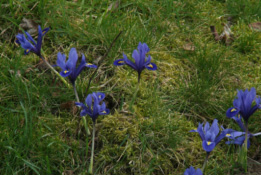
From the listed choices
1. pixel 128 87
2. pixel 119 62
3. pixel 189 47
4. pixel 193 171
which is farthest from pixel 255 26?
pixel 193 171

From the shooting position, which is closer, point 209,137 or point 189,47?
point 209,137

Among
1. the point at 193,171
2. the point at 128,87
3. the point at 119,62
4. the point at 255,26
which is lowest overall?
the point at 193,171

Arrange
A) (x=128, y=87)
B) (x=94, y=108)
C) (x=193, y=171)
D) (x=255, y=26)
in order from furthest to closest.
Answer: (x=255, y=26), (x=128, y=87), (x=94, y=108), (x=193, y=171)

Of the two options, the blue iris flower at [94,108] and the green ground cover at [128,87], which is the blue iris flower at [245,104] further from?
the blue iris flower at [94,108]

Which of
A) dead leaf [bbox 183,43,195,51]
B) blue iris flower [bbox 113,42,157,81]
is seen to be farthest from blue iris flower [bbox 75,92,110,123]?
dead leaf [bbox 183,43,195,51]

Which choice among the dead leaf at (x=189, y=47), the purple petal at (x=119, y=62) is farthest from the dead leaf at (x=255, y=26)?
the purple petal at (x=119, y=62)

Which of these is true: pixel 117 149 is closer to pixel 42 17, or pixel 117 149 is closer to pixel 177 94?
pixel 177 94

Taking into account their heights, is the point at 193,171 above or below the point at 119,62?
below

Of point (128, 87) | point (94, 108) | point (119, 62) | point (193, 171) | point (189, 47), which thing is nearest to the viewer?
point (193, 171)

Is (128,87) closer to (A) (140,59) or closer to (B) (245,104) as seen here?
(A) (140,59)
